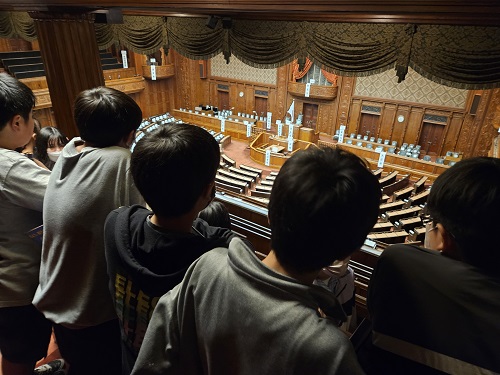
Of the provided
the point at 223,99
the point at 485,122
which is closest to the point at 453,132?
the point at 485,122

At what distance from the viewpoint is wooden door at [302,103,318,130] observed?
11.1 m

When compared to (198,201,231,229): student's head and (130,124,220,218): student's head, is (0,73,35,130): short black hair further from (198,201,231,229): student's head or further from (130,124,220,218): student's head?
(198,201,231,229): student's head

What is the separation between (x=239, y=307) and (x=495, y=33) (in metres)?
A: 3.27

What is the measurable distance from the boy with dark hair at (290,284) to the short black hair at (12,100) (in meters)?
1.16

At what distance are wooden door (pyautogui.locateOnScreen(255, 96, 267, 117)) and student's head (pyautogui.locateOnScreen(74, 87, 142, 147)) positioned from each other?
36.6 ft

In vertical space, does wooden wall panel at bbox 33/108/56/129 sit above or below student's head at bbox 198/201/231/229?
below

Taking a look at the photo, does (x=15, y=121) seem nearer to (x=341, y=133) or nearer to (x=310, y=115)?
(x=341, y=133)

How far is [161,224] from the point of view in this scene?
3.03 feet

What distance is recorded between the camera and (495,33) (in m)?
2.60

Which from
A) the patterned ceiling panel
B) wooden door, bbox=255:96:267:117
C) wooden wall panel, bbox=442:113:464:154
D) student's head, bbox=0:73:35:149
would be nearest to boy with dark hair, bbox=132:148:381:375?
student's head, bbox=0:73:35:149

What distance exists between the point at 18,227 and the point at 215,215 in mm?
842

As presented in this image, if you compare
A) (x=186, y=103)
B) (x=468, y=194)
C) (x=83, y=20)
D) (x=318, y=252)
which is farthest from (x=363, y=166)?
(x=186, y=103)

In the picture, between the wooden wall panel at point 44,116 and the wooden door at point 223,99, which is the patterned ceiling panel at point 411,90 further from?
the wooden wall panel at point 44,116

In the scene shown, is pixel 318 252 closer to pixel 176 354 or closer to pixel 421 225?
pixel 176 354
